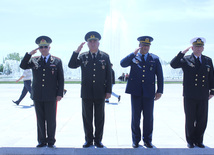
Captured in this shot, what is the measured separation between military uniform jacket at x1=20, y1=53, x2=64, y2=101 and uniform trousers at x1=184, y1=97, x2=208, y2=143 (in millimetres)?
2362

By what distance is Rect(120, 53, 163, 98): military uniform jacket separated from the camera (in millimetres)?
4527

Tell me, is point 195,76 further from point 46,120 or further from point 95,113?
point 46,120

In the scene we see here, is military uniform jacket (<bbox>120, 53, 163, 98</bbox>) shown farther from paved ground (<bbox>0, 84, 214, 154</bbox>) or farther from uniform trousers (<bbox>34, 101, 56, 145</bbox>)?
uniform trousers (<bbox>34, 101, 56, 145</bbox>)

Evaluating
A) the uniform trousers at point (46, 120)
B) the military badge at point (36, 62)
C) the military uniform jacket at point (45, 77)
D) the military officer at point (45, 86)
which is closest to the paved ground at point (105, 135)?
the uniform trousers at point (46, 120)

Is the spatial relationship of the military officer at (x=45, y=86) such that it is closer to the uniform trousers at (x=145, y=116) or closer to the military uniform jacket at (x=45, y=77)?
the military uniform jacket at (x=45, y=77)

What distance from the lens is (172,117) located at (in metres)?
7.44

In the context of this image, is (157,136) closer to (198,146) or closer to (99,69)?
(198,146)

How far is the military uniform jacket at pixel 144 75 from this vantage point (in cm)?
453

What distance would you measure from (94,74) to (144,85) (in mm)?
927

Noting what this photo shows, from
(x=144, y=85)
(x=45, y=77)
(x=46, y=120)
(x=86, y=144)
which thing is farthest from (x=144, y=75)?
(x=46, y=120)

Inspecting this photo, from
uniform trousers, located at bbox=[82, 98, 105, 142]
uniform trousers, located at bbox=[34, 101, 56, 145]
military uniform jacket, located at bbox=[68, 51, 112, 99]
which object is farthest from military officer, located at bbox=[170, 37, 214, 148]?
uniform trousers, located at bbox=[34, 101, 56, 145]

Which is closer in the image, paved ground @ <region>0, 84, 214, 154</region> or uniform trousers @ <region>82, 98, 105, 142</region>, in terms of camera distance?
paved ground @ <region>0, 84, 214, 154</region>

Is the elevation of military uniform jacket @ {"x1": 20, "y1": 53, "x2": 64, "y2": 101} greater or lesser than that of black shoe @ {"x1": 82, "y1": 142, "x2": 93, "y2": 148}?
greater

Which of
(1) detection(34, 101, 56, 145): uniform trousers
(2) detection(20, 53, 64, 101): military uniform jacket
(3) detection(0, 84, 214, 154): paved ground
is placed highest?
(2) detection(20, 53, 64, 101): military uniform jacket
